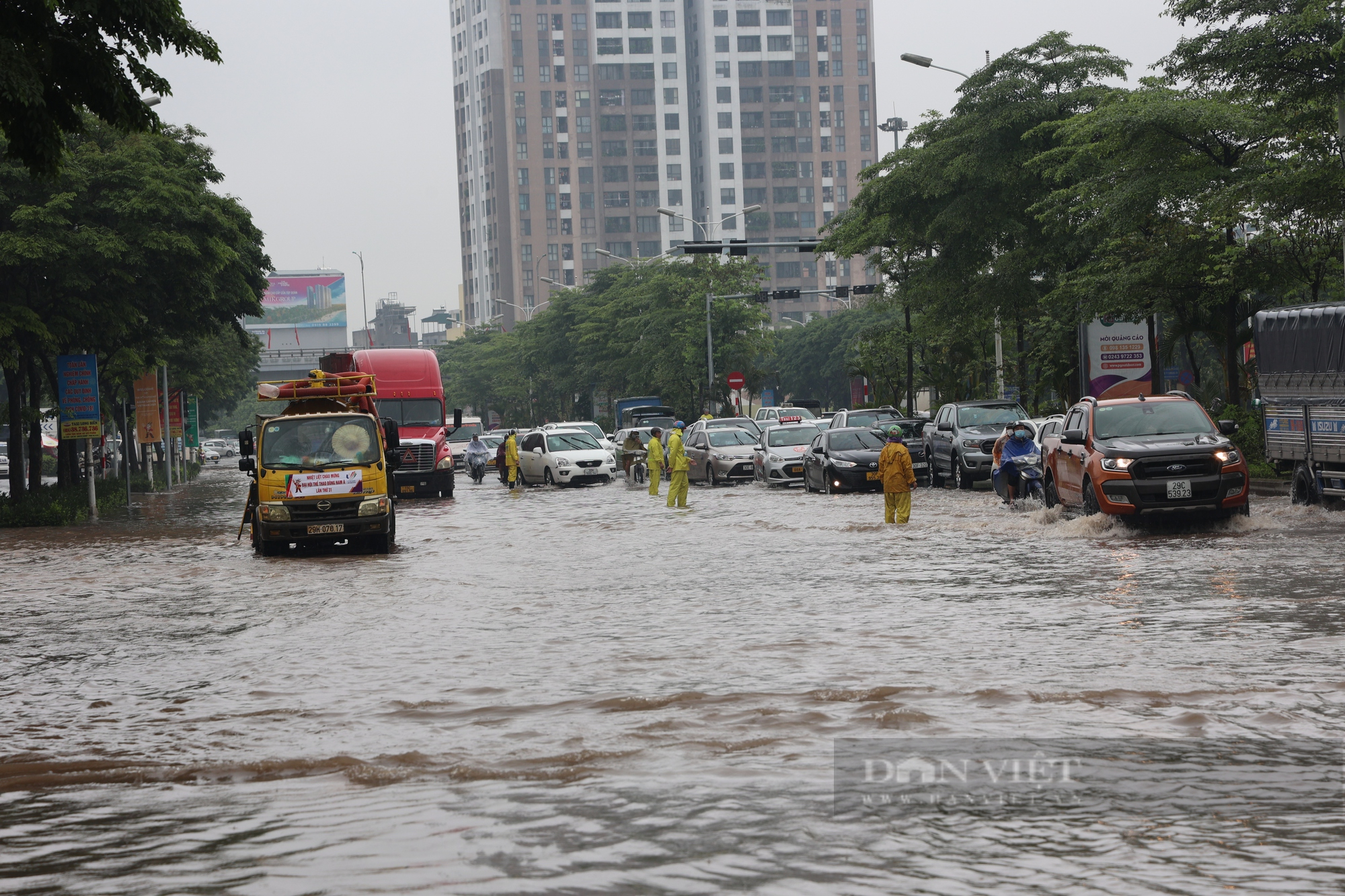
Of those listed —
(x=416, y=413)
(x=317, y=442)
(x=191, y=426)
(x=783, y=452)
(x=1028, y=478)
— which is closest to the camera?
(x=317, y=442)

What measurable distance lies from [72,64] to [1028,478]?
53.9 feet

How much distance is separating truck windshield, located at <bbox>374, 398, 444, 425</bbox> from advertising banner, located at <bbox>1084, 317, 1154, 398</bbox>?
15.0m

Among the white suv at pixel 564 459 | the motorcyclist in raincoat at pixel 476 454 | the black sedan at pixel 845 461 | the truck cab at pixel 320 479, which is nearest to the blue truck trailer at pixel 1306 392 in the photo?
the black sedan at pixel 845 461

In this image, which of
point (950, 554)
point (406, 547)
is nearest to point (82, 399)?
point (406, 547)

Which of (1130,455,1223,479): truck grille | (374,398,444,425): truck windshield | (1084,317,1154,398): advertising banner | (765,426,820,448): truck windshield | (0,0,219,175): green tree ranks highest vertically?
(0,0,219,175): green tree

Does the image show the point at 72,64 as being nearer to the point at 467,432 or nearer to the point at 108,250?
the point at 108,250

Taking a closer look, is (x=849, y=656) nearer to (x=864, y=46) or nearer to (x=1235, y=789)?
(x=1235, y=789)

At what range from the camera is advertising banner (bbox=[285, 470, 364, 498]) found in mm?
20953

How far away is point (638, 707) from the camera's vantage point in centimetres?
849

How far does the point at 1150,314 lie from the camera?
30094 millimetres

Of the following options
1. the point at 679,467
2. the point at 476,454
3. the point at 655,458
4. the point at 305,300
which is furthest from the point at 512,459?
the point at 305,300

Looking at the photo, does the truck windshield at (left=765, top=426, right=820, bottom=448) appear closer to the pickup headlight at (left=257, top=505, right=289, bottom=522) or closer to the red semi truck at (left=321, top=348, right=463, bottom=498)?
the red semi truck at (left=321, top=348, right=463, bottom=498)

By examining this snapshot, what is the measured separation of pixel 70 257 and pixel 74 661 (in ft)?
57.1

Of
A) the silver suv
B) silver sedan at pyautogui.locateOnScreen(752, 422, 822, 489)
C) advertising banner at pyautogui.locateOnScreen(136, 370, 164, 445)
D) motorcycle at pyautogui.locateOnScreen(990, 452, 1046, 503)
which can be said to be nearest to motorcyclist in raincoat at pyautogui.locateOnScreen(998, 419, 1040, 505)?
motorcycle at pyautogui.locateOnScreen(990, 452, 1046, 503)
